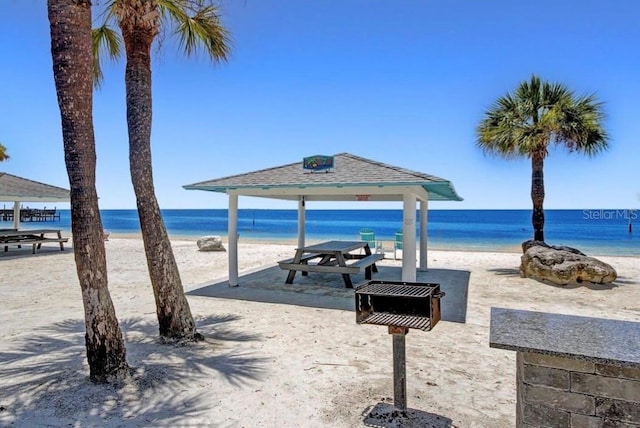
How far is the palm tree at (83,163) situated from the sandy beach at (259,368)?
0.40 metres

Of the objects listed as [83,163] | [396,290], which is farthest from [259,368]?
[83,163]

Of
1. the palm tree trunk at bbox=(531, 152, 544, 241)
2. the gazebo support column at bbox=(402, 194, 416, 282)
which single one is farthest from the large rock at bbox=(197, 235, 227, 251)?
the palm tree trunk at bbox=(531, 152, 544, 241)

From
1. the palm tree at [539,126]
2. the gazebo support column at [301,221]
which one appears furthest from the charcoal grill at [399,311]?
the palm tree at [539,126]

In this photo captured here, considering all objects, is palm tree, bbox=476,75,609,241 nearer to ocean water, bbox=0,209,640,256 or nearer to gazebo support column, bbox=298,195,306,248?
gazebo support column, bbox=298,195,306,248

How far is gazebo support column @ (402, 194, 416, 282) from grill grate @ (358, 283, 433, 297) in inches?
173

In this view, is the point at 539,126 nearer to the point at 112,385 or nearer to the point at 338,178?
the point at 338,178

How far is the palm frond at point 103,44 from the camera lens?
6633mm

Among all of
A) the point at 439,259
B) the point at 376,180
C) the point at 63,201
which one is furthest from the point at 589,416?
the point at 63,201

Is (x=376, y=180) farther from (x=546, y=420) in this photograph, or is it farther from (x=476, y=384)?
(x=546, y=420)

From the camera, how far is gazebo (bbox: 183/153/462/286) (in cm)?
737

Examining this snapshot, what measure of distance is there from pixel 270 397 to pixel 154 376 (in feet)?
4.31

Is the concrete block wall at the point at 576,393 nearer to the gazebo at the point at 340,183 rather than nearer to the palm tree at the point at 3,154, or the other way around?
the gazebo at the point at 340,183

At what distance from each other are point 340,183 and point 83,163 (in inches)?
178

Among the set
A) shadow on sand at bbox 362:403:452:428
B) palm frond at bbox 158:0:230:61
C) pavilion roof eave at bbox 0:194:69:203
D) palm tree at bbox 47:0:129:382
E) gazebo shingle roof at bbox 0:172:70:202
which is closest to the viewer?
shadow on sand at bbox 362:403:452:428
